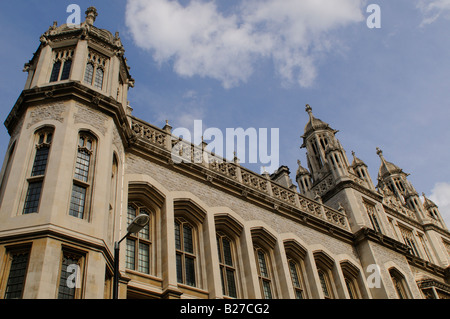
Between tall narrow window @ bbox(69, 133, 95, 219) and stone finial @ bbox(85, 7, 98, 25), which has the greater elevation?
stone finial @ bbox(85, 7, 98, 25)

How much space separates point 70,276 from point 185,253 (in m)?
5.48

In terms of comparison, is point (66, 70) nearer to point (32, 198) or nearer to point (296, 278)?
point (32, 198)

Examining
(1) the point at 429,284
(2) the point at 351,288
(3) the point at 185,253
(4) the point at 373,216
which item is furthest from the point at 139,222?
(1) the point at 429,284

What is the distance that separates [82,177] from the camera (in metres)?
12.1

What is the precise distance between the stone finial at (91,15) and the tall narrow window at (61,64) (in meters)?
2.01

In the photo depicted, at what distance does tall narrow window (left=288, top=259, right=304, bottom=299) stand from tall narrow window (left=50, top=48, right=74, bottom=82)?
11.6 m

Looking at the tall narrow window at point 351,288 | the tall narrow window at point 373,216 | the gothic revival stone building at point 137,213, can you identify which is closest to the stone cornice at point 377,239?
the gothic revival stone building at point 137,213

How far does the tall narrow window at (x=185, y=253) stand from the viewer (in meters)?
14.5

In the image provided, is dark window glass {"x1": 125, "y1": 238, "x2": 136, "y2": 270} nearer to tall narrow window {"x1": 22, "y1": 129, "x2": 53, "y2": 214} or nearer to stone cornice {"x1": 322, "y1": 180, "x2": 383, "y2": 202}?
tall narrow window {"x1": 22, "y1": 129, "x2": 53, "y2": 214}

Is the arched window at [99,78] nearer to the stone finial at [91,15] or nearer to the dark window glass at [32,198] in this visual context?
the stone finial at [91,15]

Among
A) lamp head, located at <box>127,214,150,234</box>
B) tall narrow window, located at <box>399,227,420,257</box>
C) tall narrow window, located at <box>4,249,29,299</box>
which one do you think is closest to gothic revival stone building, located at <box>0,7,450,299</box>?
tall narrow window, located at <box>4,249,29,299</box>

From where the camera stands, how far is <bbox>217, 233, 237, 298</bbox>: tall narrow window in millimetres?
15594

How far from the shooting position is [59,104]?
44.5ft
